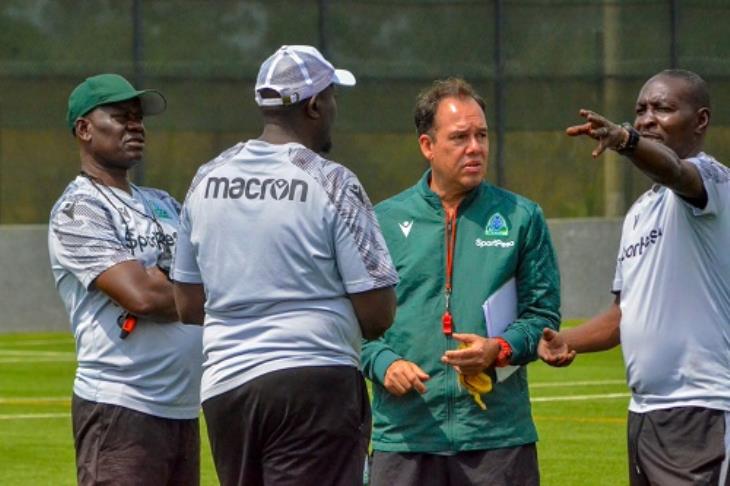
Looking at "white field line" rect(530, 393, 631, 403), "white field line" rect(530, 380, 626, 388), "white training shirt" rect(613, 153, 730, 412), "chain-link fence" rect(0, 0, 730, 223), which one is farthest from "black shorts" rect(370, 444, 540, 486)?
"chain-link fence" rect(0, 0, 730, 223)

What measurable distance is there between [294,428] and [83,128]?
2267 millimetres

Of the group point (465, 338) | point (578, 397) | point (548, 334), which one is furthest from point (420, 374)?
point (578, 397)

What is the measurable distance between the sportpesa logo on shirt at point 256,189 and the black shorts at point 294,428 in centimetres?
58

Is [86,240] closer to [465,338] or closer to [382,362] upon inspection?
[382,362]

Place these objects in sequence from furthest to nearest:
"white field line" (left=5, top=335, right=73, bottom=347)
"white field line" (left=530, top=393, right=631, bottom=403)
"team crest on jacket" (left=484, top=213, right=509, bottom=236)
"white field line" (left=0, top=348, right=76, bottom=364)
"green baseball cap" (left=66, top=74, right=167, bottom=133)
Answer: "white field line" (left=5, top=335, right=73, bottom=347) < "white field line" (left=0, top=348, right=76, bottom=364) < "white field line" (left=530, top=393, right=631, bottom=403) < "green baseball cap" (left=66, top=74, right=167, bottom=133) < "team crest on jacket" (left=484, top=213, right=509, bottom=236)

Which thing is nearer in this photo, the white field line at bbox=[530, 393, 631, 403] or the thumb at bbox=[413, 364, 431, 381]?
the thumb at bbox=[413, 364, 431, 381]

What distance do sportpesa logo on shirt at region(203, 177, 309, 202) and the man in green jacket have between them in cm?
108

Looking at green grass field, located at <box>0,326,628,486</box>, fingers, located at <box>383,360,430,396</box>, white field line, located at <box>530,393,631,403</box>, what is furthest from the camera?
white field line, located at <box>530,393,631,403</box>

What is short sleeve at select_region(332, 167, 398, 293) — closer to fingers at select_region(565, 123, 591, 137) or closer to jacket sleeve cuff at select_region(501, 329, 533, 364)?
fingers at select_region(565, 123, 591, 137)

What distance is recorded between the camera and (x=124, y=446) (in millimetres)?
7246

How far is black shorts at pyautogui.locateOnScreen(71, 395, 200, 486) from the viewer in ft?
23.8

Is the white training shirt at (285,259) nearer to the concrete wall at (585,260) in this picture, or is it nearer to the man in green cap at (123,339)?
the man in green cap at (123,339)

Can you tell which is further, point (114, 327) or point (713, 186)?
point (114, 327)

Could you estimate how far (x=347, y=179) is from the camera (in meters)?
6.05
